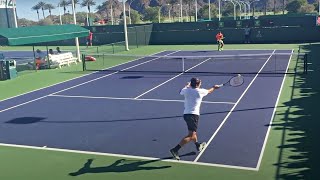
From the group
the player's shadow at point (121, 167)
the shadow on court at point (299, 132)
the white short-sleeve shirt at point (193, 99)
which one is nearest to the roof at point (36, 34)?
the shadow on court at point (299, 132)

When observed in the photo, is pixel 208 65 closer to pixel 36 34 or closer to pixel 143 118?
pixel 36 34

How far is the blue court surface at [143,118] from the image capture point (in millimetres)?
11258

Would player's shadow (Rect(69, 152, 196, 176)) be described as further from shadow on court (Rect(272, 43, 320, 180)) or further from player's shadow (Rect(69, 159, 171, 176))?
shadow on court (Rect(272, 43, 320, 180))

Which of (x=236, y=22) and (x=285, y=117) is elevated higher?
(x=236, y=22)

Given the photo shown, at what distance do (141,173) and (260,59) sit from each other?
2098 cm

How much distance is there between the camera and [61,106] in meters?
17.1

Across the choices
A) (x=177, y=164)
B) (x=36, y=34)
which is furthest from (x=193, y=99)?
(x=36, y=34)

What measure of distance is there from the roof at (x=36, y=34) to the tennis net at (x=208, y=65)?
265 cm

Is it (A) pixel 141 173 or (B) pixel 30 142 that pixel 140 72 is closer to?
(B) pixel 30 142

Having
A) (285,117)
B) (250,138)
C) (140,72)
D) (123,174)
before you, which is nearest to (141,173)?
(123,174)

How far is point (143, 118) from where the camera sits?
573 inches

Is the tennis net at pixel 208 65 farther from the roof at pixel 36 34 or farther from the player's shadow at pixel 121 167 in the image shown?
the player's shadow at pixel 121 167

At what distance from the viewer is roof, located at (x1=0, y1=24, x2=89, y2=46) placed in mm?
24609

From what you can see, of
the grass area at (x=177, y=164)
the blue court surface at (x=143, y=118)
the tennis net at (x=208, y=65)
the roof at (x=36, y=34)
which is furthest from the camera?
the roof at (x=36, y=34)
